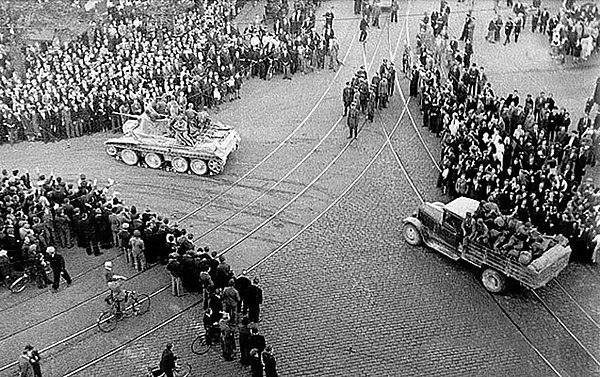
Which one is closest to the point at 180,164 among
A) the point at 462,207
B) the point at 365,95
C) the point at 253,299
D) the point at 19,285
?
the point at 19,285

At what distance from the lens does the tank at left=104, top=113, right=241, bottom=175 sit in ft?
94.8

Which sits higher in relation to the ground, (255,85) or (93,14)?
(93,14)

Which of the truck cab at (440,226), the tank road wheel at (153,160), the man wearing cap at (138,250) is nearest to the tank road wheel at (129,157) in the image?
the tank road wheel at (153,160)

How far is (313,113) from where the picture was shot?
114ft

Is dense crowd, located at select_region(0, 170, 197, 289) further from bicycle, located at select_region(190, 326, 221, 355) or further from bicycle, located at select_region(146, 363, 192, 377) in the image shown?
bicycle, located at select_region(146, 363, 192, 377)

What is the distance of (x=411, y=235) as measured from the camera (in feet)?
81.3

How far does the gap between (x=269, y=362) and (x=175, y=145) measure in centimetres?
1270

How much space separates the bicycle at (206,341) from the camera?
66.4 feet

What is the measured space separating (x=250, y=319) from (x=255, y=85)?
18793mm

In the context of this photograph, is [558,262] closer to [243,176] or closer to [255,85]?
[243,176]

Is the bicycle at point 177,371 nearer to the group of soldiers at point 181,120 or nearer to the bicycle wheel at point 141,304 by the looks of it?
the bicycle wheel at point 141,304

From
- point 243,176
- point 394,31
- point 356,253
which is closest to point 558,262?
point 356,253

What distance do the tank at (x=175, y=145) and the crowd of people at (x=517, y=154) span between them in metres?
8.12

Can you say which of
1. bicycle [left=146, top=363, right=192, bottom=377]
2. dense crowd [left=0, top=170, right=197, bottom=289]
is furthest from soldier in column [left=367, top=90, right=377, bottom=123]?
bicycle [left=146, top=363, right=192, bottom=377]
